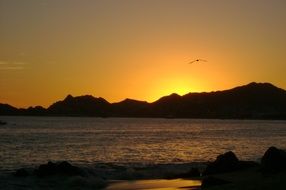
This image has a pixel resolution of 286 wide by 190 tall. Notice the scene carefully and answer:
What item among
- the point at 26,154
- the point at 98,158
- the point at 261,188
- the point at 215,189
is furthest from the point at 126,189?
the point at 26,154

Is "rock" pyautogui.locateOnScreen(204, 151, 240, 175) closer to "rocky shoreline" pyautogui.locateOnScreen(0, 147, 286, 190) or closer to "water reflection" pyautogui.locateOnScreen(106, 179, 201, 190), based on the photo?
"rocky shoreline" pyautogui.locateOnScreen(0, 147, 286, 190)

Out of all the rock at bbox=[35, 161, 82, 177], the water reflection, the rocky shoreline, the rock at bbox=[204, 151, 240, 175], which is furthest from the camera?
the rock at bbox=[35, 161, 82, 177]

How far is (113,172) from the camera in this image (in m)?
41.8

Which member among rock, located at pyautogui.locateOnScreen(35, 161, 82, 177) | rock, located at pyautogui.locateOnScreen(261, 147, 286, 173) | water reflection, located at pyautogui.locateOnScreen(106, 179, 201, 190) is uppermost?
rock, located at pyautogui.locateOnScreen(261, 147, 286, 173)

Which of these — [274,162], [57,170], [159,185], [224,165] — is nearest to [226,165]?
[224,165]

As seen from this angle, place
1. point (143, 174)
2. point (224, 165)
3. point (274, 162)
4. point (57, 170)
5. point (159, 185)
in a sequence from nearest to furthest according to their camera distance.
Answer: point (274, 162) < point (159, 185) < point (224, 165) < point (57, 170) < point (143, 174)

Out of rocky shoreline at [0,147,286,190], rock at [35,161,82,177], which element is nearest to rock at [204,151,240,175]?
rocky shoreline at [0,147,286,190]

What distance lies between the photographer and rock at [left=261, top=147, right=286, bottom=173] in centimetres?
3023

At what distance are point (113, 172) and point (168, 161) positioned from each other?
11.2 metres

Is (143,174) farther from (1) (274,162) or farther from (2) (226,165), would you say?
(1) (274,162)

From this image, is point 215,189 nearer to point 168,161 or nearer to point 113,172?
point 113,172

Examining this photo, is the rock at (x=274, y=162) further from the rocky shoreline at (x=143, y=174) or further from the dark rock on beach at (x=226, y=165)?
the dark rock on beach at (x=226, y=165)

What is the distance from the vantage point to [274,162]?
30.9 meters

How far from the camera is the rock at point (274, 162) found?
30.2m
